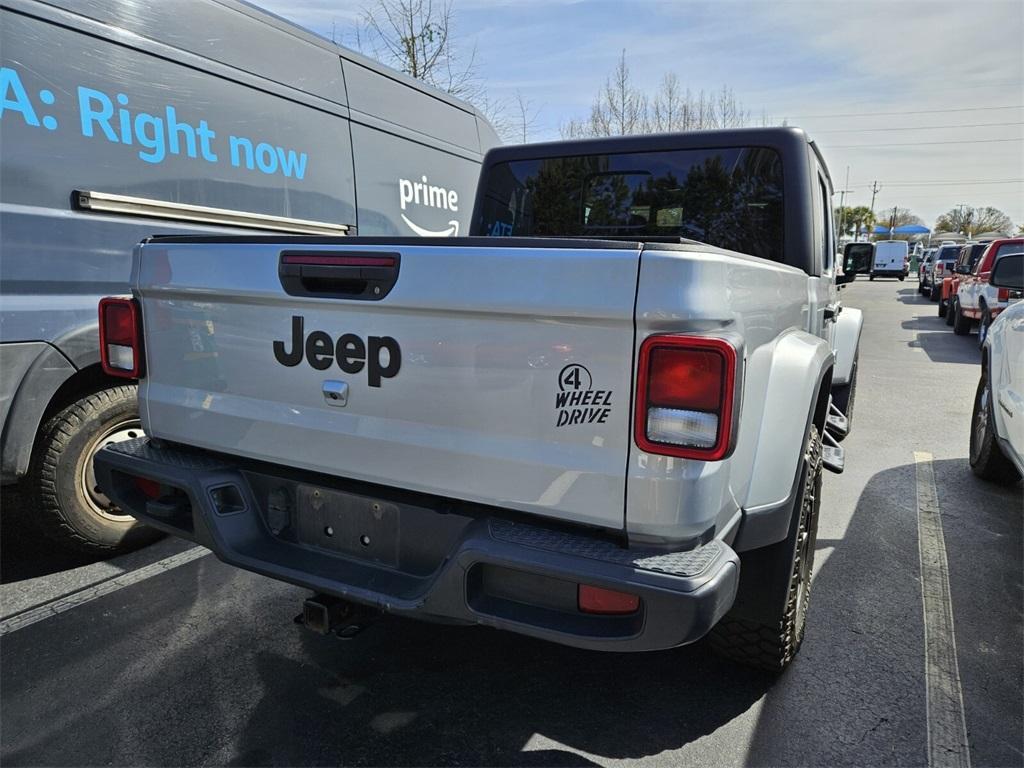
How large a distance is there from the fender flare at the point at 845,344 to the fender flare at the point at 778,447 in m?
2.61

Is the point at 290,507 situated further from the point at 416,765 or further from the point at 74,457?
the point at 74,457

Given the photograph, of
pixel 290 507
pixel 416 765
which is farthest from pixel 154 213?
pixel 416 765

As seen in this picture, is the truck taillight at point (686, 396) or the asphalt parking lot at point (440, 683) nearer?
the truck taillight at point (686, 396)

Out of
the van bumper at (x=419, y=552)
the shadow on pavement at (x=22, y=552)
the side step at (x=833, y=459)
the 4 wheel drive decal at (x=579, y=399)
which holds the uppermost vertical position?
the 4 wheel drive decal at (x=579, y=399)

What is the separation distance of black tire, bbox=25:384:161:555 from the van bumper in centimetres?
99

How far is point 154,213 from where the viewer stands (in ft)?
11.8

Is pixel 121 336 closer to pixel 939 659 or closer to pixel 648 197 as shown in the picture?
pixel 648 197

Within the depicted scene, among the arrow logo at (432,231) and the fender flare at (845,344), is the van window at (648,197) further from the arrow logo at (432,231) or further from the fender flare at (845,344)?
the fender flare at (845,344)

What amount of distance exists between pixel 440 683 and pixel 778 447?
5.06 feet

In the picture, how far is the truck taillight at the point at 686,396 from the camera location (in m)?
1.73

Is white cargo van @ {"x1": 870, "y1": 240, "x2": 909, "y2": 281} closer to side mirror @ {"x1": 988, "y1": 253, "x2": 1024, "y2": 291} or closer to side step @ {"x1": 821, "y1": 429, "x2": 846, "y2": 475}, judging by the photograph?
side mirror @ {"x1": 988, "y1": 253, "x2": 1024, "y2": 291}

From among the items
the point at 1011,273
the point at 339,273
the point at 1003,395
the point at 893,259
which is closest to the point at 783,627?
the point at 339,273

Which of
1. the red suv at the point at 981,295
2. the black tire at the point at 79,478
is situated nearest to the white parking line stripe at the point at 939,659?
the black tire at the point at 79,478

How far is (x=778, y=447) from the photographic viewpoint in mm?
2271
